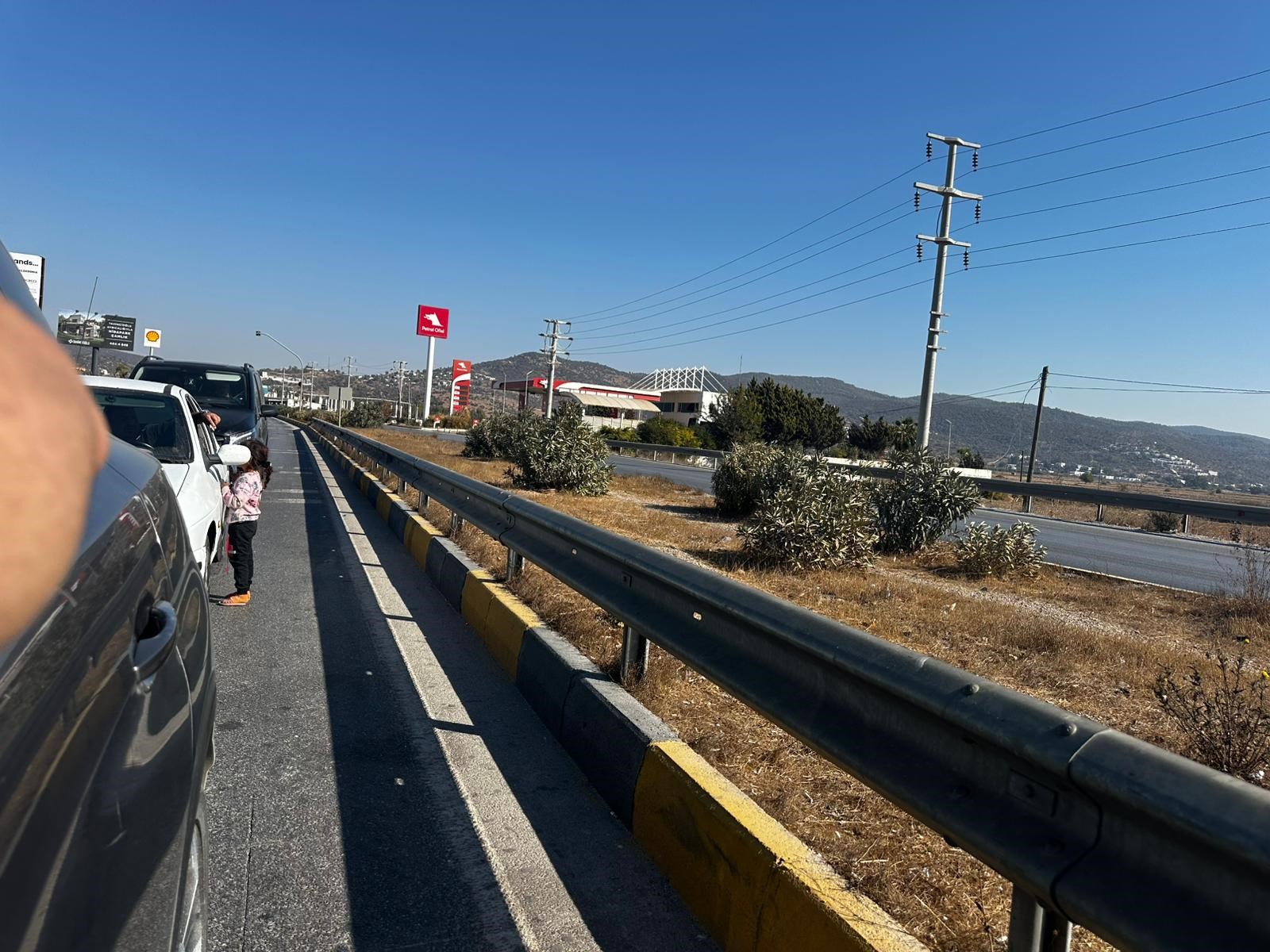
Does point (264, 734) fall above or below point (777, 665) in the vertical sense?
below

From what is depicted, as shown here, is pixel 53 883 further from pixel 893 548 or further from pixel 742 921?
pixel 893 548

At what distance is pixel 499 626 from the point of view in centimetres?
594

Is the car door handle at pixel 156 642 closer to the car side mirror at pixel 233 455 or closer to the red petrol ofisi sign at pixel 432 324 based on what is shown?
the car side mirror at pixel 233 455

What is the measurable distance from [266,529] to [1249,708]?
1013cm

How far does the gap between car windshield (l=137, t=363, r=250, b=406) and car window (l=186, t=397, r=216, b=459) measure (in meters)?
7.19

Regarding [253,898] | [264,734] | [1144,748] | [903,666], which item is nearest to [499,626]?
[264,734]

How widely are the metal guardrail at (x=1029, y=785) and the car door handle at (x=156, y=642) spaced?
1.69 metres

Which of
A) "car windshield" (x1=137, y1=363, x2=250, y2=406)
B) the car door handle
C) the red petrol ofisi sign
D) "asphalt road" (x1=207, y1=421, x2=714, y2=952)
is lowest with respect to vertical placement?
"asphalt road" (x1=207, y1=421, x2=714, y2=952)

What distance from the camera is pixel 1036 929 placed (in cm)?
204

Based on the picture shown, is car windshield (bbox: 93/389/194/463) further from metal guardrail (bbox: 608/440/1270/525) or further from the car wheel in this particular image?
metal guardrail (bbox: 608/440/1270/525)

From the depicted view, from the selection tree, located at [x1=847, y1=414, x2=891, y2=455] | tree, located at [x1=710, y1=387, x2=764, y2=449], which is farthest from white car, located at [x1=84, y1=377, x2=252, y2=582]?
tree, located at [x1=847, y1=414, x2=891, y2=455]

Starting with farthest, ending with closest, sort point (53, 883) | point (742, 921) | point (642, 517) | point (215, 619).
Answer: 1. point (642, 517)
2. point (215, 619)
3. point (742, 921)
4. point (53, 883)

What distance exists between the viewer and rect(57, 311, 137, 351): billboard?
1526 inches

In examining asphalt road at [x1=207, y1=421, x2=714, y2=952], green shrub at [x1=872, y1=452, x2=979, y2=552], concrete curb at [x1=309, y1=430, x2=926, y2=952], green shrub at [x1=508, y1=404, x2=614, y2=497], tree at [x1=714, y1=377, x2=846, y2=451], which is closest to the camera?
concrete curb at [x1=309, y1=430, x2=926, y2=952]
